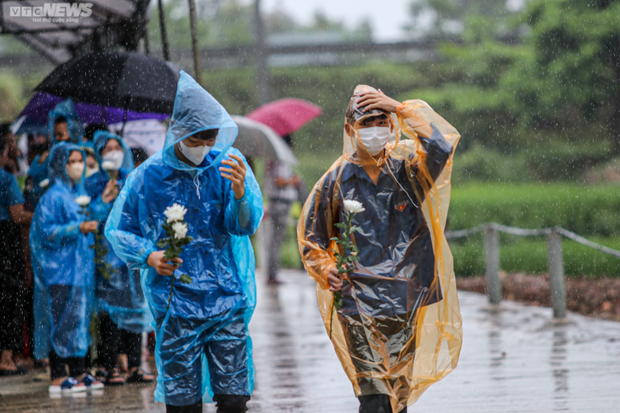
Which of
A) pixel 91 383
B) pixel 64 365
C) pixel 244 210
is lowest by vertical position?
pixel 91 383

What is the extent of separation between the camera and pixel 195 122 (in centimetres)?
395

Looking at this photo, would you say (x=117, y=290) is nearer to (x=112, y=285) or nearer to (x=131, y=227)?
(x=112, y=285)

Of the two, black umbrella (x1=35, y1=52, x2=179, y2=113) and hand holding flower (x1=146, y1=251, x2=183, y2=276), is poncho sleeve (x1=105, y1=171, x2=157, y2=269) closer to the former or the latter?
hand holding flower (x1=146, y1=251, x2=183, y2=276)

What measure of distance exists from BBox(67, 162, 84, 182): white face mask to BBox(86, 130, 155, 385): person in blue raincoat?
0.50ft

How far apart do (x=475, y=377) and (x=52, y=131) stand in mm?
3694

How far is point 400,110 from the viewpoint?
429 centimetres

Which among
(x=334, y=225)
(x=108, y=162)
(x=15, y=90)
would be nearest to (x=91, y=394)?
(x=108, y=162)

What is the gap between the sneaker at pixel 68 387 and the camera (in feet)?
20.4

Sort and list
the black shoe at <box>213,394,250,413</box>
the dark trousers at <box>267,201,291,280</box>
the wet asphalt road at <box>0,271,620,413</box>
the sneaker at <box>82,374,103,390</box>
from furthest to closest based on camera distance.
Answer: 1. the dark trousers at <box>267,201,291,280</box>
2. the sneaker at <box>82,374,103,390</box>
3. the wet asphalt road at <box>0,271,620,413</box>
4. the black shoe at <box>213,394,250,413</box>

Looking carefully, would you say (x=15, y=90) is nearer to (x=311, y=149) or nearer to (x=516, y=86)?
(x=311, y=149)

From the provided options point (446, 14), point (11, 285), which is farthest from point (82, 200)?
point (446, 14)

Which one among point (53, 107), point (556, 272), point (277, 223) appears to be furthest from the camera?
point (277, 223)

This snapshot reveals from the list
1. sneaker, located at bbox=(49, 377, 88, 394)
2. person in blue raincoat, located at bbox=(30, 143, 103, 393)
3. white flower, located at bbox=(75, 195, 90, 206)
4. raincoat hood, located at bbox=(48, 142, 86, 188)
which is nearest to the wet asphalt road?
sneaker, located at bbox=(49, 377, 88, 394)

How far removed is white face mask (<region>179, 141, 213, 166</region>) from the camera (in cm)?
400
